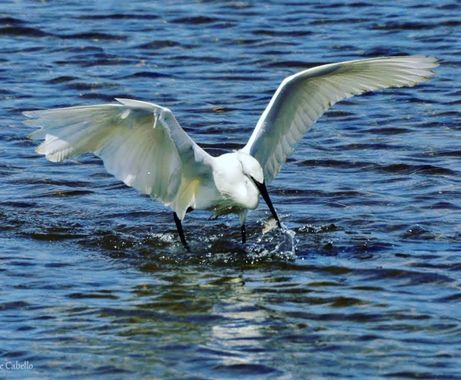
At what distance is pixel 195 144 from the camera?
917 cm

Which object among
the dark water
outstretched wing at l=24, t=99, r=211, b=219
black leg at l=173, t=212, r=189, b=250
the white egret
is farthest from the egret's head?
black leg at l=173, t=212, r=189, b=250

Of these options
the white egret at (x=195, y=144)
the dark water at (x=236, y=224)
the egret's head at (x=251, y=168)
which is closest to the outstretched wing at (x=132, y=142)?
the white egret at (x=195, y=144)

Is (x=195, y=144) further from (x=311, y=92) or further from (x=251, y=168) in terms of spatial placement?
(x=311, y=92)

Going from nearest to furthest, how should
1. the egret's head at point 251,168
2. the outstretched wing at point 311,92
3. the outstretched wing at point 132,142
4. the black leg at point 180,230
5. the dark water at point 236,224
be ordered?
the dark water at point 236,224
the outstretched wing at point 132,142
the egret's head at point 251,168
the outstretched wing at point 311,92
the black leg at point 180,230

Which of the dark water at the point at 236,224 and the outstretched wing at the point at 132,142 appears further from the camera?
the outstretched wing at the point at 132,142

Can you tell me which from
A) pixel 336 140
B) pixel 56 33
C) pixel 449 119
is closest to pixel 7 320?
pixel 336 140

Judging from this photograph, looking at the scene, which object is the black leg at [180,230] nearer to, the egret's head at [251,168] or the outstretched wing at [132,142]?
the outstretched wing at [132,142]

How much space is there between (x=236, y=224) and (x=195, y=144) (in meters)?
1.79

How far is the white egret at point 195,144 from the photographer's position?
8617mm

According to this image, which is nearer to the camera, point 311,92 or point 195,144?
point 195,144

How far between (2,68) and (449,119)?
5.94 metres

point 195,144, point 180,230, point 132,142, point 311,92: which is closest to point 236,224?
point 180,230

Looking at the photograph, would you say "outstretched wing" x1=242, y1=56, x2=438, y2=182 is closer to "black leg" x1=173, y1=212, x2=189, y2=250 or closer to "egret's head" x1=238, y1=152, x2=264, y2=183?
"egret's head" x1=238, y1=152, x2=264, y2=183

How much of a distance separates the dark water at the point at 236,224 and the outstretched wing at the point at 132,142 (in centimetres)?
67
